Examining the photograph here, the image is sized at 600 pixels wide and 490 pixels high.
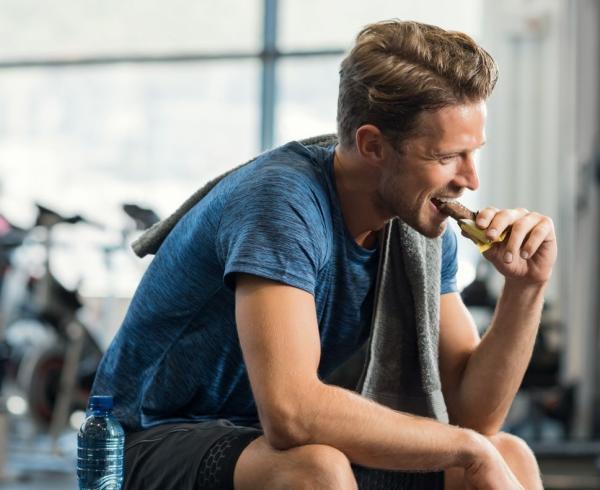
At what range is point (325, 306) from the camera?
1.61m

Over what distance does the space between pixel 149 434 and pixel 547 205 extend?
174 inches

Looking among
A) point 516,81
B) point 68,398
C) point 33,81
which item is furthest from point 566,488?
point 33,81

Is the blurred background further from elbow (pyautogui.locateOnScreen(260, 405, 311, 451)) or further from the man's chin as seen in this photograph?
elbow (pyautogui.locateOnScreen(260, 405, 311, 451))

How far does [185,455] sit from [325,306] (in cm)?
32

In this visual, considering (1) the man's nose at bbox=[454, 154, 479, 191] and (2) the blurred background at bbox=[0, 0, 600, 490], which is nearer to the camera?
(1) the man's nose at bbox=[454, 154, 479, 191]

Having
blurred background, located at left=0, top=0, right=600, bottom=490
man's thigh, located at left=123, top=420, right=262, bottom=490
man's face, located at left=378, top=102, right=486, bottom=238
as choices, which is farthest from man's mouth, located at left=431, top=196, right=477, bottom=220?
blurred background, located at left=0, top=0, right=600, bottom=490

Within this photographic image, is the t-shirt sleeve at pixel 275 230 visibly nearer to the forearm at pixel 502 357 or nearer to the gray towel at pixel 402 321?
the gray towel at pixel 402 321

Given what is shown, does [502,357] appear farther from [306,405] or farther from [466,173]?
[306,405]

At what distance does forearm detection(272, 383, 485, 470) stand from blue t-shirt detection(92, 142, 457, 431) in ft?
0.56

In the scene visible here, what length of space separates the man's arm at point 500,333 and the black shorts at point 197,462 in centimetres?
16

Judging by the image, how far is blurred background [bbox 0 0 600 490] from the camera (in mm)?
4809

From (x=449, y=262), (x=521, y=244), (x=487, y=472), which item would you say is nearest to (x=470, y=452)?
(x=487, y=472)

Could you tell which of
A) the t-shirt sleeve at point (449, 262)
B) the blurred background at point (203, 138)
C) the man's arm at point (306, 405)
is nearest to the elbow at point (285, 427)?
the man's arm at point (306, 405)

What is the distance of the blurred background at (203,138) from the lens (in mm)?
4809
